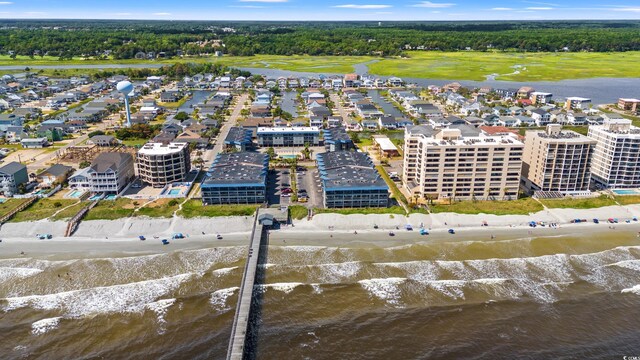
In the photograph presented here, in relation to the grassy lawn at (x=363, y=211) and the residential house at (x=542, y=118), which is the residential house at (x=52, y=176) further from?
the residential house at (x=542, y=118)

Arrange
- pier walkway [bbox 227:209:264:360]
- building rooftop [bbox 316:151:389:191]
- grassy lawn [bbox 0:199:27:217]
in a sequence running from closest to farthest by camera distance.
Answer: pier walkway [bbox 227:209:264:360]
grassy lawn [bbox 0:199:27:217]
building rooftop [bbox 316:151:389:191]

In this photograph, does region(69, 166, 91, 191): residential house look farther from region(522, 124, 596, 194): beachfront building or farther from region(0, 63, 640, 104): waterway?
region(0, 63, 640, 104): waterway

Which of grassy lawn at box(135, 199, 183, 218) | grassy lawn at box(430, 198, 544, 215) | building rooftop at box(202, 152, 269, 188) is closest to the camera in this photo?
grassy lawn at box(135, 199, 183, 218)

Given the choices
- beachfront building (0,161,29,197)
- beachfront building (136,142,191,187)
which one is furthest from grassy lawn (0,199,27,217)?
beachfront building (136,142,191,187)

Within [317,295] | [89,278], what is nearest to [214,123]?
[89,278]

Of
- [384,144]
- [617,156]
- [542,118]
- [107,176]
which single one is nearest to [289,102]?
[384,144]

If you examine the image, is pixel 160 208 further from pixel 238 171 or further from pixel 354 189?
pixel 354 189

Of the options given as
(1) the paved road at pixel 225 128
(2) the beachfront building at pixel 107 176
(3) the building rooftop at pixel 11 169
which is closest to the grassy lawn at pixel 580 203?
(1) the paved road at pixel 225 128

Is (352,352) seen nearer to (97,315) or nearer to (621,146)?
(97,315)
